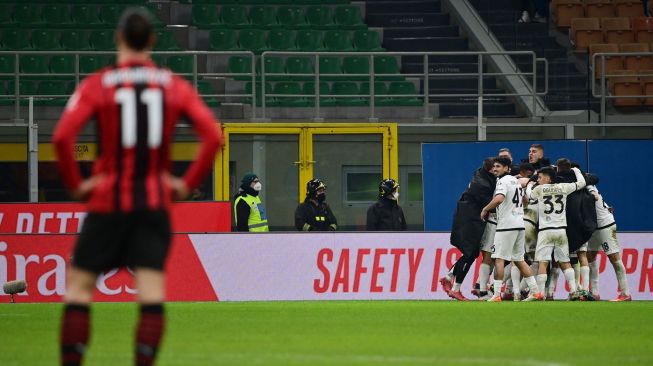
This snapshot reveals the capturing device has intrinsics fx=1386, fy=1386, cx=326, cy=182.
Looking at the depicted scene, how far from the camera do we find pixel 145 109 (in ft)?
22.7

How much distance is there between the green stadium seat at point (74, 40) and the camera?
26.9 metres

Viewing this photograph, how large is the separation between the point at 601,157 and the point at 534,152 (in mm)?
Result: 4147

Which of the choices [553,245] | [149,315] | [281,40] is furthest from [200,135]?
[281,40]

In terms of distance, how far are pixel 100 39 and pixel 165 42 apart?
1307mm

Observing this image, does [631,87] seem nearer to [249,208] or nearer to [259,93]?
[259,93]

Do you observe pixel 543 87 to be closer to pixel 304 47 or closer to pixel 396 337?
pixel 304 47

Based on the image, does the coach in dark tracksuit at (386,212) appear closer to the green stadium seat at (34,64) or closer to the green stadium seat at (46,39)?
the green stadium seat at (34,64)

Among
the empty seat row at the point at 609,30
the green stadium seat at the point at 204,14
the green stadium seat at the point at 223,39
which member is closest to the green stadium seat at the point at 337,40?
the green stadium seat at the point at 223,39

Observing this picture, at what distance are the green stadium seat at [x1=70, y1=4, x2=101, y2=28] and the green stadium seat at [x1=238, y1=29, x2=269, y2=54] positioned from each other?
2944mm

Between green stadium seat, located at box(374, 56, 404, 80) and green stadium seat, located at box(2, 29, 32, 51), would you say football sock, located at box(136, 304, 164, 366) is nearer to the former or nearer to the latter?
green stadium seat, located at box(374, 56, 404, 80)

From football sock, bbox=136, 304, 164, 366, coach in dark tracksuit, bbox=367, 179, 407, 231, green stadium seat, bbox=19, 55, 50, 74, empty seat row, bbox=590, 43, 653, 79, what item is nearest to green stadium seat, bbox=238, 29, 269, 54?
green stadium seat, bbox=19, 55, 50, 74

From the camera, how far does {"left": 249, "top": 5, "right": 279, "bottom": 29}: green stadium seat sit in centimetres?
2858

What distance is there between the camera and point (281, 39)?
27719 millimetres

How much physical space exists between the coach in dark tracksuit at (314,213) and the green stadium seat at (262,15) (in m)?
7.46
